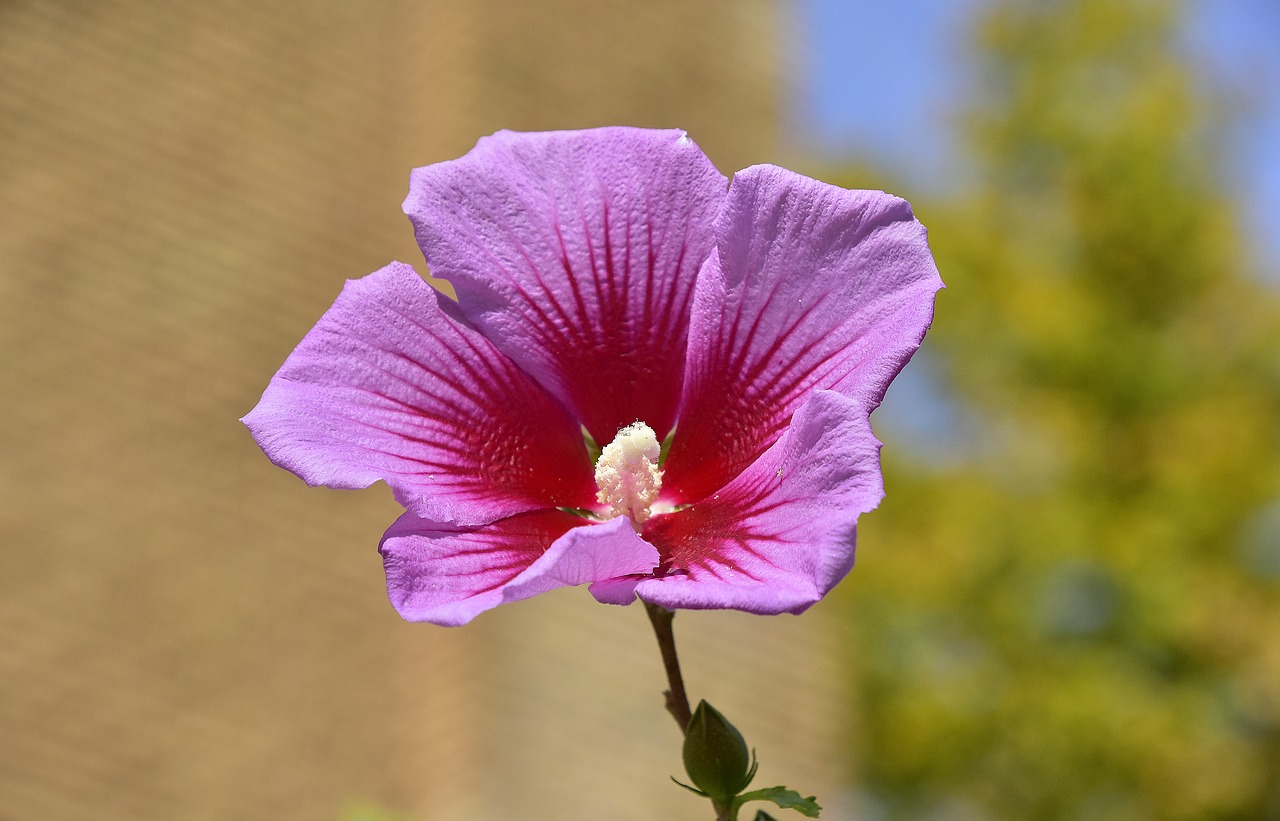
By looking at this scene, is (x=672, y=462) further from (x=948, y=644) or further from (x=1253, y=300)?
(x=1253, y=300)

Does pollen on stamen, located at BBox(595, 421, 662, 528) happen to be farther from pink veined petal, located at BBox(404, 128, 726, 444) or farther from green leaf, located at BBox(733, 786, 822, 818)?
green leaf, located at BBox(733, 786, 822, 818)

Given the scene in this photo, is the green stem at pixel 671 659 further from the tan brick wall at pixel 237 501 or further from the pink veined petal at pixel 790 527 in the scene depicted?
the tan brick wall at pixel 237 501

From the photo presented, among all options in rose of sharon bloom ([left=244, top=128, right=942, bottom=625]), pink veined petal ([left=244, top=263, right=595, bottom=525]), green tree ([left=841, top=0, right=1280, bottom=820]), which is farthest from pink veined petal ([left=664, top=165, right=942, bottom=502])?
green tree ([left=841, top=0, right=1280, bottom=820])

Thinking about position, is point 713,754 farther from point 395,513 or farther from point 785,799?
point 395,513

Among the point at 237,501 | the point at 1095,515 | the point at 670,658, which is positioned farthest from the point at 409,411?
the point at 1095,515

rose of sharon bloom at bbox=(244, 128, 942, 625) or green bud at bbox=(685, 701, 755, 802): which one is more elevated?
rose of sharon bloom at bbox=(244, 128, 942, 625)
